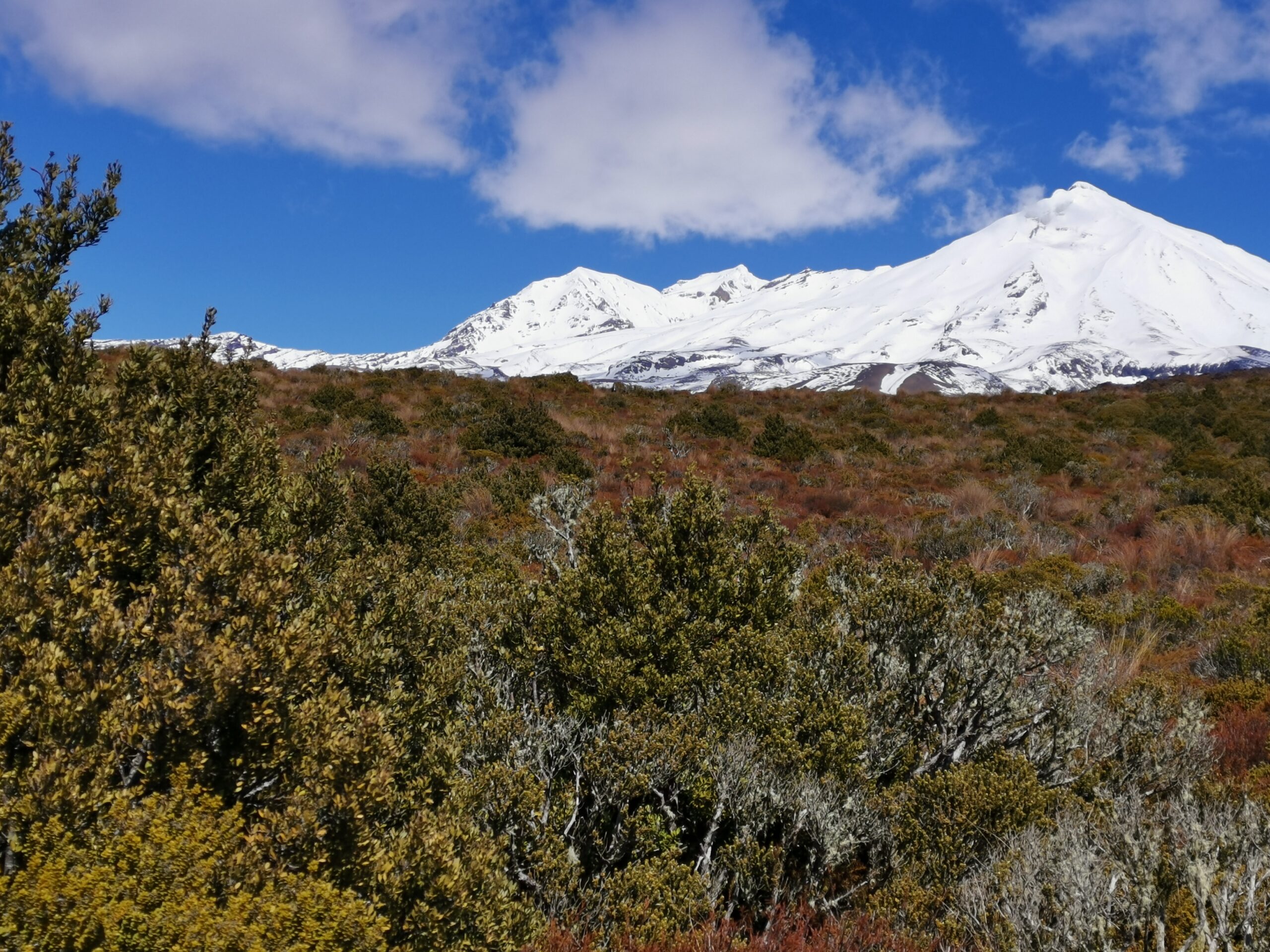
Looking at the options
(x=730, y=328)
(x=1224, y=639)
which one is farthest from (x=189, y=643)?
(x=730, y=328)

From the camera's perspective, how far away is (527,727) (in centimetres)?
460

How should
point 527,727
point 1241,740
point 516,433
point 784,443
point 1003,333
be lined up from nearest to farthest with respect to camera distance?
point 527,727
point 1241,740
point 516,433
point 784,443
point 1003,333

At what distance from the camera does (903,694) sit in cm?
592

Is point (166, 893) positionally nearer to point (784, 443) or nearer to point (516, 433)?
point (516, 433)

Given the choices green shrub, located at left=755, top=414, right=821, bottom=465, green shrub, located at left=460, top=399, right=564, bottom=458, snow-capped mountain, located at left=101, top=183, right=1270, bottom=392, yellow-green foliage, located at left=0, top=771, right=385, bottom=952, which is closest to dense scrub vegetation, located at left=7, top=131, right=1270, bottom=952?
yellow-green foliage, located at left=0, top=771, right=385, bottom=952

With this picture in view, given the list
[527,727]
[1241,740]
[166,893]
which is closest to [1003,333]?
[1241,740]

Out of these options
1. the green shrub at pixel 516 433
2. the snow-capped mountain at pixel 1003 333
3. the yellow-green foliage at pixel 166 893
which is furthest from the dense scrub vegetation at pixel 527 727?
the snow-capped mountain at pixel 1003 333

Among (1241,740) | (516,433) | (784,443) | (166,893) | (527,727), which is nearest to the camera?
(166,893)

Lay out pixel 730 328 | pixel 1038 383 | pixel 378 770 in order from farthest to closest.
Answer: pixel 730 328, pixel 1038 383, pixel 378 770

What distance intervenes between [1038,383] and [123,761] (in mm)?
129253

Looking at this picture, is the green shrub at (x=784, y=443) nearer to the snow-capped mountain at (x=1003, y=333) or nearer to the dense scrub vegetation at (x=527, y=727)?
the dense scrub vegetation at (x=527, y=727)

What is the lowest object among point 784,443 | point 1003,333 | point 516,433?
point 516,433

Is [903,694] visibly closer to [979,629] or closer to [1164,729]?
[979,629]

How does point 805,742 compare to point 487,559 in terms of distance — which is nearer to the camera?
point 805,742
